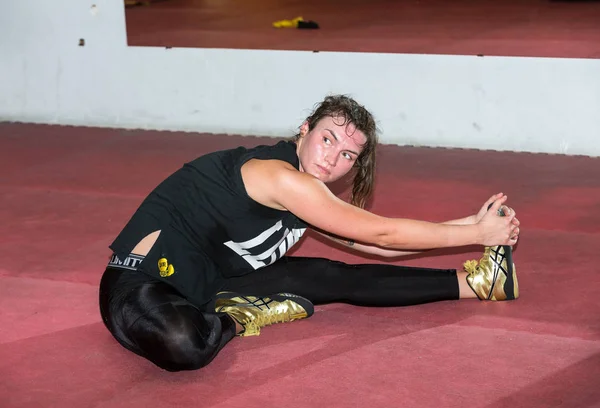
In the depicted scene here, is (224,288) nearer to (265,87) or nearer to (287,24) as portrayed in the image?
(265,87)

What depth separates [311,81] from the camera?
23.5 feet

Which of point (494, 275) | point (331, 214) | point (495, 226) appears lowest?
point (494, 275)

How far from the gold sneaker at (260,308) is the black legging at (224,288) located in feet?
0.24

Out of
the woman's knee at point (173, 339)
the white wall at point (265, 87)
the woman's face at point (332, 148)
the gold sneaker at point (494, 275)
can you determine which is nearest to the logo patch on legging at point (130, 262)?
the woman's knee at point (173, 339)

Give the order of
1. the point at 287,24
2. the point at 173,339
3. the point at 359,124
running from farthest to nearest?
the point at 287,24, the point at 359,124, the point at 173,339

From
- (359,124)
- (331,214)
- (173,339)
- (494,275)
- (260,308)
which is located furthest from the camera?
(494,275)

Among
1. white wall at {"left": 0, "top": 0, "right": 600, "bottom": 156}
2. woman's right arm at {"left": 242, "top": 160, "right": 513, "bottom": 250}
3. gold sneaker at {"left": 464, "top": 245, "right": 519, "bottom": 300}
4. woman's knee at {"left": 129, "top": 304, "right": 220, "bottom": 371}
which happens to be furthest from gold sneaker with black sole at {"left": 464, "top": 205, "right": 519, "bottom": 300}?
white wall at {"left": 0, "top": 0, "right": 600, "bottom": 156}

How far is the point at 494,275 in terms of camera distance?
390 cm

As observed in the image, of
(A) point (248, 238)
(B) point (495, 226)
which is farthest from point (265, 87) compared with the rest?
(B) point (495, 226)

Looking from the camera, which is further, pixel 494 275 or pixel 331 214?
pixel 494 275

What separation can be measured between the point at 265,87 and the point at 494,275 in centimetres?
379

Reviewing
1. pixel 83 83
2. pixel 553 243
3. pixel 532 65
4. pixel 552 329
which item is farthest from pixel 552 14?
pixel 552 329

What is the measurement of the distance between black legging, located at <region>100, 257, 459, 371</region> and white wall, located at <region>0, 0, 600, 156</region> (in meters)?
3.03

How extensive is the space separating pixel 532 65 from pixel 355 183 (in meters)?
3.38
